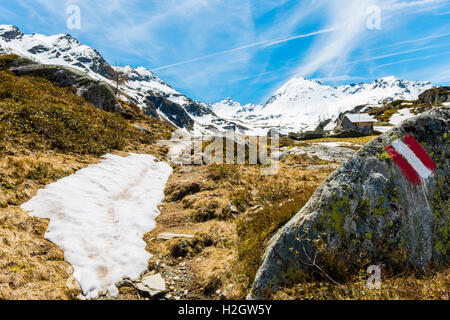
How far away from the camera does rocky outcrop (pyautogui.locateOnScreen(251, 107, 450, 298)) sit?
3.94 metres

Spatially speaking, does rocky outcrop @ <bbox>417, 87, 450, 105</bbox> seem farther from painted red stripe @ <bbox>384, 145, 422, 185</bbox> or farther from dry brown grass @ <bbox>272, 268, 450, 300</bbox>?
dry brown grass @ <bbox>272, 268, 450, 300</bbox>

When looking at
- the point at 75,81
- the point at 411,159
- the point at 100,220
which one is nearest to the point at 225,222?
the point at 100,220

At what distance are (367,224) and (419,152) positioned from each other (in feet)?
6.65

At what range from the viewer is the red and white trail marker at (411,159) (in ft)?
14.4

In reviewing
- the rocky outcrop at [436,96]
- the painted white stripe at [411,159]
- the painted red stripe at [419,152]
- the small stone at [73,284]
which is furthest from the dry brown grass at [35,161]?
the rocky outcrop at [436,96]

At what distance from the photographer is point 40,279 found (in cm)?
456

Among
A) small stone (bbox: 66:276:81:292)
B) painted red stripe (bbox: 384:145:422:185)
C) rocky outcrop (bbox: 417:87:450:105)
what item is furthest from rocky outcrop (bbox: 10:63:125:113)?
rocky outcrop (bbox: 417:87:450:105)

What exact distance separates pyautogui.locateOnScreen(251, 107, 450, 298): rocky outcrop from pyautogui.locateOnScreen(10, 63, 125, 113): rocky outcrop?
2848 centimetres

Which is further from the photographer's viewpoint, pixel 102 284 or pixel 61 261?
pixel 61 261

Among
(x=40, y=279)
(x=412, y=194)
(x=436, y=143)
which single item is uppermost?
(x=436, y=143)
